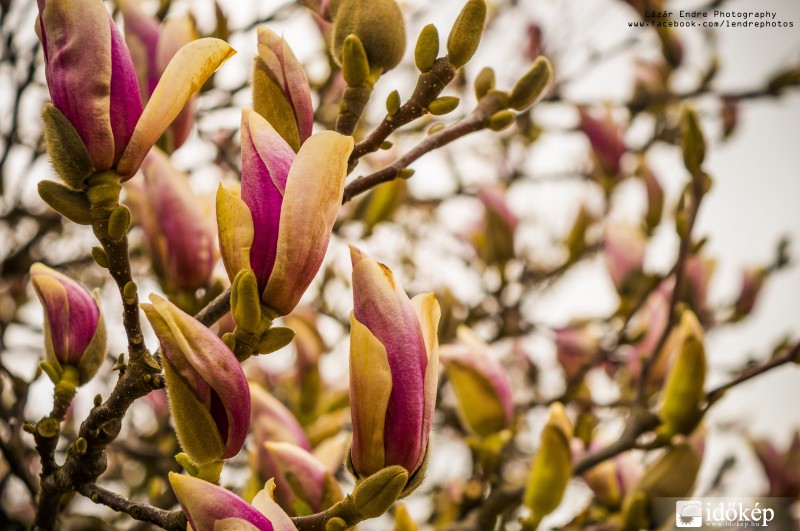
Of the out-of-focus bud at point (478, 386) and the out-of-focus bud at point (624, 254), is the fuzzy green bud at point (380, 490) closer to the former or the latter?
the out-of-focus bud at point (478, 386)

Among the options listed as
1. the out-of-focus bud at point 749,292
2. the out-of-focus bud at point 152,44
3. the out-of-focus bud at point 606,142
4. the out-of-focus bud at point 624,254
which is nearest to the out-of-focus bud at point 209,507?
the out-of-focus bud at point 152,44

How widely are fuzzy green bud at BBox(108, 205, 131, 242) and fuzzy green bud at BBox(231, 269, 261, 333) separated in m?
0.06

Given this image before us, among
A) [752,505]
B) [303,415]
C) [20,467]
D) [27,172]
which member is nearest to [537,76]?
[20,467]

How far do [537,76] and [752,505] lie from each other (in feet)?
2.44

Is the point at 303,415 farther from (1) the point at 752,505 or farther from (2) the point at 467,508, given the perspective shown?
(1) the point at 752,505

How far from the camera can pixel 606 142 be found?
51.8 inches

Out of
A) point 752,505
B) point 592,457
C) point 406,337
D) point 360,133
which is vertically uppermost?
point 406,337

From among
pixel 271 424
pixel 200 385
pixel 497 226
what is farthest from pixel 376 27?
pixel 497 226

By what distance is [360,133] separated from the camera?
4.05 feet

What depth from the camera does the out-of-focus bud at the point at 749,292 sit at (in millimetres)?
1332

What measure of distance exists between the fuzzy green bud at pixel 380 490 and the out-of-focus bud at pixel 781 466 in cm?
112

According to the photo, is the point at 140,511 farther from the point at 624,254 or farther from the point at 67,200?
the point at 624,254

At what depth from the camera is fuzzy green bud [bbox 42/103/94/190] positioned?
37cm

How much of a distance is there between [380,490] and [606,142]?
107 centimetres
